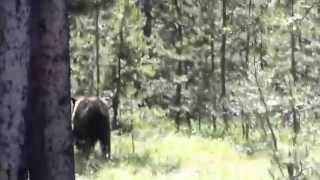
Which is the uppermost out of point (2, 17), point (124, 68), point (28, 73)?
point (2, 17)

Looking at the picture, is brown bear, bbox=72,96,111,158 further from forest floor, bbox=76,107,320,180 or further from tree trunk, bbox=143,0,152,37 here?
tree trunk, bbox=143,0,152,37

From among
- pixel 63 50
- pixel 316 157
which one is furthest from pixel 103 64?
pixel 63 50

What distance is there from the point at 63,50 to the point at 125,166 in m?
11.3

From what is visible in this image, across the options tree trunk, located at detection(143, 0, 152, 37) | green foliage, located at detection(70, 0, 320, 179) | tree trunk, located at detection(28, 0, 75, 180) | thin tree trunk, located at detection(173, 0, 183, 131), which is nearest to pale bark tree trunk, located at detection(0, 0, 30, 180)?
tree trunk, located at detection(28, 0, 75, 180)

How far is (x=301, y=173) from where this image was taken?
10625 mm

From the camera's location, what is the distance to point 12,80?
5.71m

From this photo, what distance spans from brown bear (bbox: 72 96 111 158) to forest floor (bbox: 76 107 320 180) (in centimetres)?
32

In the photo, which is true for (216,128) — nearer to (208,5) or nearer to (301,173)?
(208,5)

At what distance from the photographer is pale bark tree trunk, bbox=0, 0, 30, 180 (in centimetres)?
568

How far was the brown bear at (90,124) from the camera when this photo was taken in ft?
61.6

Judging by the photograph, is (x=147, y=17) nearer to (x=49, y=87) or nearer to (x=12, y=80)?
(x=49, y=87)

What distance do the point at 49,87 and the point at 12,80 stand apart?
0.49 metres

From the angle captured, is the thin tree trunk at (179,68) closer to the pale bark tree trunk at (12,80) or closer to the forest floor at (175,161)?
the forest floor at (175,161)

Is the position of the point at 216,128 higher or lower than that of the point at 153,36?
lower
